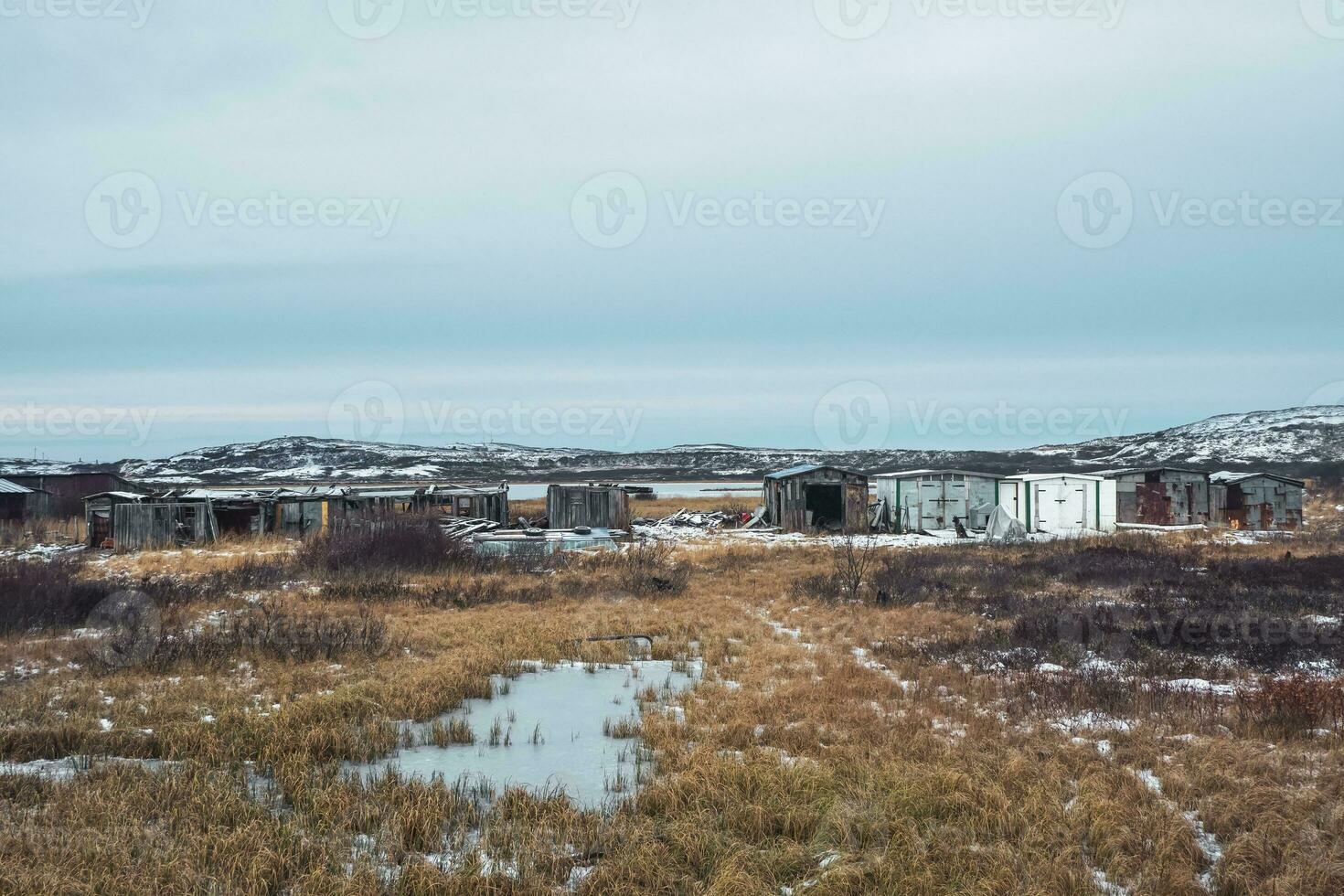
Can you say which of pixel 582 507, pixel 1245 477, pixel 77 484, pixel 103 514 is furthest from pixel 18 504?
pixel 1245 477

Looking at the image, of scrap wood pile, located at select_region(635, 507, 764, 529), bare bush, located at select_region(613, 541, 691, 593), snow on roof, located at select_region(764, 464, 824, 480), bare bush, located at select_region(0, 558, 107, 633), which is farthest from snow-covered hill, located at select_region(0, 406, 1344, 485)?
bare bush, located at select_region(0, 558, 107, 633)

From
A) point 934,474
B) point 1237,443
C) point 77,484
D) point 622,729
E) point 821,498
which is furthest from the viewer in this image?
point 1237,443

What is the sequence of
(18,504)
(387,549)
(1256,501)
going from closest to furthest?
1. (387,549)
2. (1256,501)
3. (18,504)

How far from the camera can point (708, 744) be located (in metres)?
7.17

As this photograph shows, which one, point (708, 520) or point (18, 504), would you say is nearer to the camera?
point (18, 504)

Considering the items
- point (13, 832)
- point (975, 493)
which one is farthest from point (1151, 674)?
point (975, 493)

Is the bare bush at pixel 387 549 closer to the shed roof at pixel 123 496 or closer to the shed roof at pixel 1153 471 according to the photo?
the shed roof at pixel 123 496

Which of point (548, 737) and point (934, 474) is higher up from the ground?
point (934, 474)

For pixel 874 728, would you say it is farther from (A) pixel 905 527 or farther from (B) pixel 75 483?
(B) pixel 75 483

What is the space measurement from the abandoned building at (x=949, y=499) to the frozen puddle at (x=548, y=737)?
23.7 metres

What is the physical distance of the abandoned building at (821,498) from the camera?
33.3m

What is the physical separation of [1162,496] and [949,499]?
9076mm

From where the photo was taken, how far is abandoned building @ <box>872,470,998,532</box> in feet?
105

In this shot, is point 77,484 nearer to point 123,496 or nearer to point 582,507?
point 123,496
